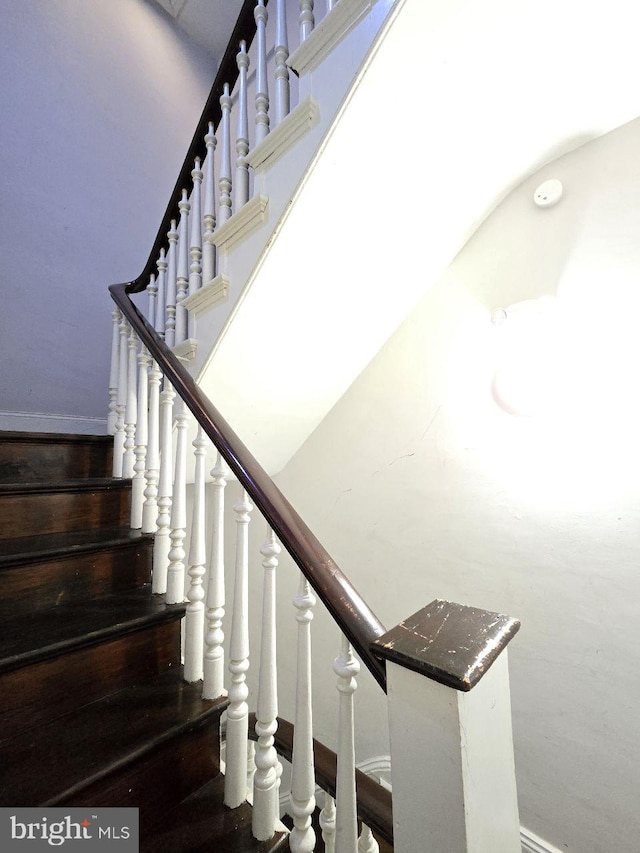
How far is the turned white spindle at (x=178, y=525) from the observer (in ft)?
3.57

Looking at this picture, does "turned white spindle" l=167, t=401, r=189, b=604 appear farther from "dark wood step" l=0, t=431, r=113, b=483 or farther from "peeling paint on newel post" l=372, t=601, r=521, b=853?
"peeling paint on newel post" l=372, t=601, r=521, b=853

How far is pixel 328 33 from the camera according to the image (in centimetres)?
101

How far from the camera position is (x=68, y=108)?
227cm

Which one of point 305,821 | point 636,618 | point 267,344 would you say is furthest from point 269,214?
point 636,618

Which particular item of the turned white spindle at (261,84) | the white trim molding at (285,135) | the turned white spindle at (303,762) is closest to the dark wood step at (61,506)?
the turned white spindle at (303,762)

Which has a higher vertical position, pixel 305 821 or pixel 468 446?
pixel 468 446

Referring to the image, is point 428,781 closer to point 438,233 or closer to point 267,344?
point 267,344

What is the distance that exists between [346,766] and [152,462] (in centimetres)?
105

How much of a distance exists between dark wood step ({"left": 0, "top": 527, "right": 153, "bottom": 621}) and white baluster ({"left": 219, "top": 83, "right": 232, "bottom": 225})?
1.24m

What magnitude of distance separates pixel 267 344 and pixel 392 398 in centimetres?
66

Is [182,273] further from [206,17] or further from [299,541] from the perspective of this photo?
[206,17]

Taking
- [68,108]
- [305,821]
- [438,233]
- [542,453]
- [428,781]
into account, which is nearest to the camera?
[428,781]

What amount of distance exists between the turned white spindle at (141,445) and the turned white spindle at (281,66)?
1.00 metres

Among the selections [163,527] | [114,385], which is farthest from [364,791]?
[114,385]
